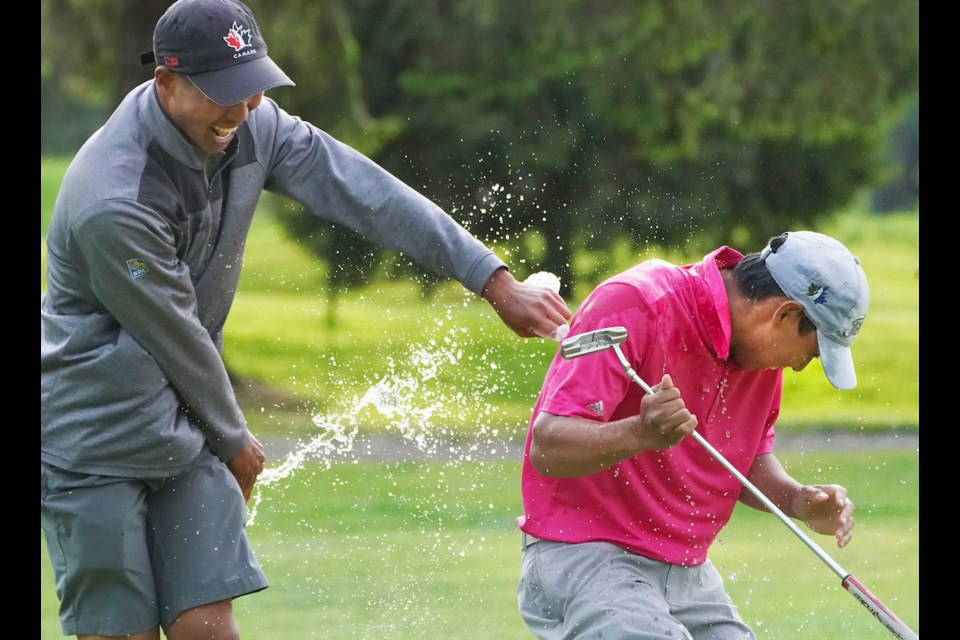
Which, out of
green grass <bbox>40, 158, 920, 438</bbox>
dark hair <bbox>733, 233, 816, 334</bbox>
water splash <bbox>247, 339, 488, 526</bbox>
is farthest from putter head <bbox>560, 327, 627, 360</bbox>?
green grass <bbox>40, 158, 920, 438</bbox>

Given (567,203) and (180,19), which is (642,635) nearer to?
(180,19)

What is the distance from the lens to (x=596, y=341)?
11.7 feet

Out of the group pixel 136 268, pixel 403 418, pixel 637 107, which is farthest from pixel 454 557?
pixel 637 107

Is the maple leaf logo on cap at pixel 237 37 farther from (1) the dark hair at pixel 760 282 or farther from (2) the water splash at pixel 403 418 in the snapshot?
(2) the water splash at pixel 403 418

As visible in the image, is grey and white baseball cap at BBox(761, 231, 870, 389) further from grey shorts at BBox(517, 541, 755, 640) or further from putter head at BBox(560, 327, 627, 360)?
grey shorts at BBox(517, 541, 755, 640)

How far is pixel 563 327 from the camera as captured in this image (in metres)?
4.27

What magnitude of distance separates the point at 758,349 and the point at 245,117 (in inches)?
61.2

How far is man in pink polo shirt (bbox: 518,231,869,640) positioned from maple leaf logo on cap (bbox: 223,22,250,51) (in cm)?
122

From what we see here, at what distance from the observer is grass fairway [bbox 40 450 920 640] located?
655cm

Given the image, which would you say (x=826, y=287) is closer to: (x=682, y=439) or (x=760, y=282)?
(x=760, y=282)

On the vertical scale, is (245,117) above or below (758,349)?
above

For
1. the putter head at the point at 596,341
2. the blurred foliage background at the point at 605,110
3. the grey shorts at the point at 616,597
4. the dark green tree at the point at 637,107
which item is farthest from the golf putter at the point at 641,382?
the dark green tree at the point at 637,107

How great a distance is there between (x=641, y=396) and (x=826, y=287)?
1.92ft
